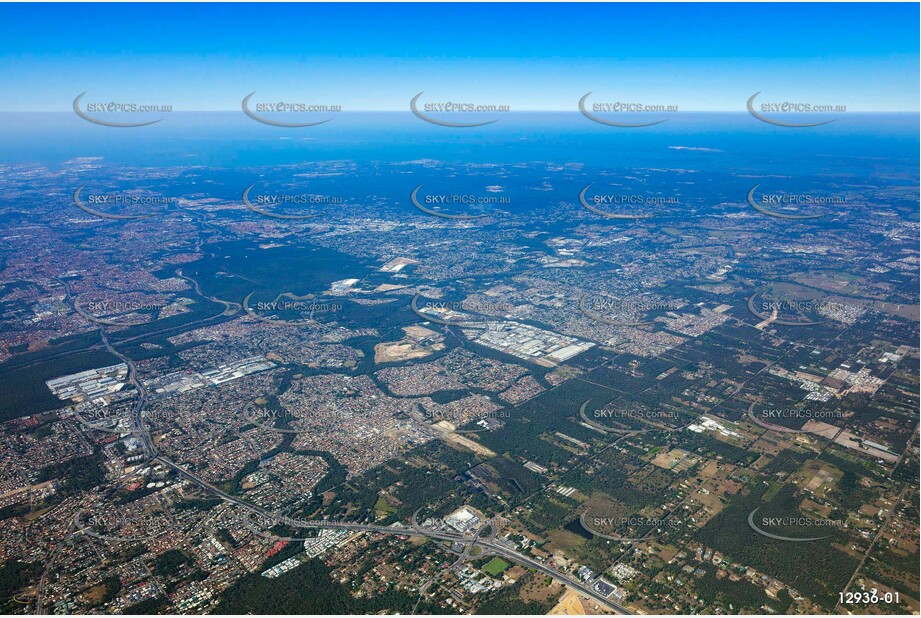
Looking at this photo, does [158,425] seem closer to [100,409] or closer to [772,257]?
[100,409]

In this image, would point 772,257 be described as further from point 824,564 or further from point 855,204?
point 824,564

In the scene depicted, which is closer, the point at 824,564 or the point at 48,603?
the point at 48,603

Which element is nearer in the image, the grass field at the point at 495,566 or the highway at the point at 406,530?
the highway at the point at 406,530

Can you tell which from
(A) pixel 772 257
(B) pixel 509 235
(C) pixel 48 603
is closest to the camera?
(C) pixel 48 603

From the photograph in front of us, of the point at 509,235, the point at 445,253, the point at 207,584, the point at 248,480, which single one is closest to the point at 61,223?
the point at 445,253

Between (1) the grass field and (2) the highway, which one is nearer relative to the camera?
(2) the highway

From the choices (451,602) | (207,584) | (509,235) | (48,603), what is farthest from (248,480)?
(509,235)

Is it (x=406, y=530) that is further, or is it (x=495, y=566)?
(x=406, y=530)

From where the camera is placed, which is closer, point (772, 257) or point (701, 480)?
point (701, 480)

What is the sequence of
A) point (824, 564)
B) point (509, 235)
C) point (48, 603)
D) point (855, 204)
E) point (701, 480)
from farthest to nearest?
point (855, 204) < point (509, 235) < point (701, 480) < point (824, 564) < point (48, 603)
